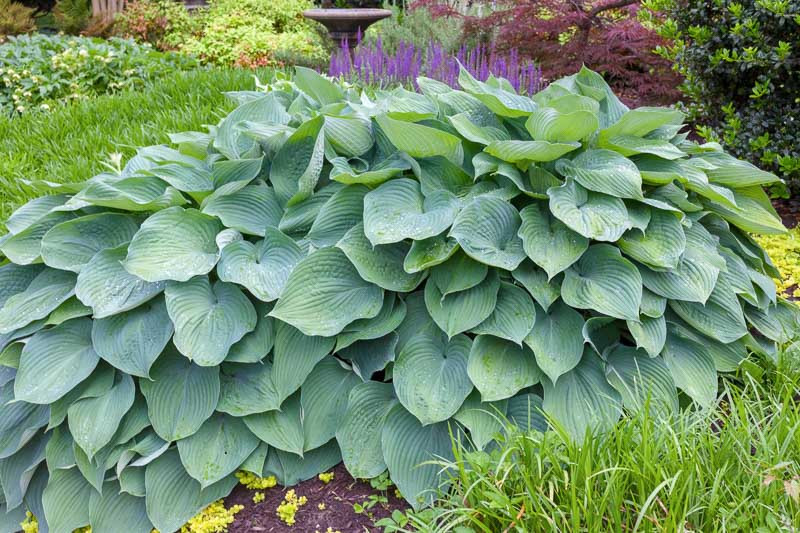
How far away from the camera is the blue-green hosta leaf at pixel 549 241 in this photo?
77.5 inches

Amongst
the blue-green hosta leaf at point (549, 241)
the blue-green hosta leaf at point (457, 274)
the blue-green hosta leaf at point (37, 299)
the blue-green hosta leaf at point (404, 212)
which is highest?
the blue-green hosta leaf at point (404, 212)

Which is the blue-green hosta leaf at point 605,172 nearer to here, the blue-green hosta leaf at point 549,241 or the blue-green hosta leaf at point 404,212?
the blue-green hosta leaf at point 549,241

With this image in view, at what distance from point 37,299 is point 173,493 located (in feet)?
2.38

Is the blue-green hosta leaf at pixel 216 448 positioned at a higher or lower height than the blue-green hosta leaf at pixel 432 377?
lower

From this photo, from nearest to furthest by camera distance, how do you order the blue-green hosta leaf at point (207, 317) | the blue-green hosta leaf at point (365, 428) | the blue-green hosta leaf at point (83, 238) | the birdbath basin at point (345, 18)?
the blue-green hosta leaf at point (207, 317), the blue-green hosta leaf at point (365, 428), the blue-green hosta leaf at point (83, 238), the birdbath basin at point (345, 18)

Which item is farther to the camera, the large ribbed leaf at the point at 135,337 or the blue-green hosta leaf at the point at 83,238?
the blue-green hosta leaf at the point at 83,238

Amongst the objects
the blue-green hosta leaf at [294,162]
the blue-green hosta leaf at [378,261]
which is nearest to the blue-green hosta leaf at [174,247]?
the blue-green hosta leaf at [294,162]

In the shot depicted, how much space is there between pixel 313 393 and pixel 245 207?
63 centimetres

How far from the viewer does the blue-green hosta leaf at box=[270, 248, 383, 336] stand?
1984mm

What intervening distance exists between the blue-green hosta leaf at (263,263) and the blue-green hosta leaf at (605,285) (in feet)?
2.65

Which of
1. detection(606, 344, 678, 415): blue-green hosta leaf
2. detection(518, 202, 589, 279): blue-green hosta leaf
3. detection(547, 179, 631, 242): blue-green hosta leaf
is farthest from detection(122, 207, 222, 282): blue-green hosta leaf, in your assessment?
detection(606, 344, 678, 415): blue-green hosta leaf

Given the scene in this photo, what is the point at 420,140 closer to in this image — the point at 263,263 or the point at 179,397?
the point at 263,263

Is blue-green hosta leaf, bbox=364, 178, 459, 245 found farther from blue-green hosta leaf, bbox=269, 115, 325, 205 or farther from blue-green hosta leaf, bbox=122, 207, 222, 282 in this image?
blue-green hosta leaf, bbox=122, 207, 222, 282

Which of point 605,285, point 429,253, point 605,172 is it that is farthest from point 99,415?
point 605,172
